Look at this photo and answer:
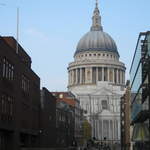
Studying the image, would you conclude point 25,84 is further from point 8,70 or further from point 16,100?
point 8,70

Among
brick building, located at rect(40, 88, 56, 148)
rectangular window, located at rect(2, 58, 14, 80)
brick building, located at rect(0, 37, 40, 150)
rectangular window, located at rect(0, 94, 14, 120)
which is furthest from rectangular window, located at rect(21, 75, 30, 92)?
brick building, located at rect(40, 88, 56, 148)

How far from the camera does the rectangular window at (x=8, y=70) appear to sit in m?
57.5

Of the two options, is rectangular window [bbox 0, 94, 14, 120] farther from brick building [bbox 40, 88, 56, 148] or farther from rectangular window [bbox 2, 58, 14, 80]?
brick building [bbox 40, 88, 56, 148]

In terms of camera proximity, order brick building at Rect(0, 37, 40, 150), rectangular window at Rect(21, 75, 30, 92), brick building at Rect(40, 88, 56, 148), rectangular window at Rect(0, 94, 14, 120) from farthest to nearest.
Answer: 1. brick building at Rect(40, 88, 56, 148)
2. rectangular window at Rect(21, 75, 30, 92)
3. brick building at Rect(0, 37, 40, 150)
4. rectangular window at Rect(0, 94, 14, 120)

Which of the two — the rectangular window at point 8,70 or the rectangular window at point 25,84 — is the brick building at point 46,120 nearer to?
the rectangular window at point 25,84

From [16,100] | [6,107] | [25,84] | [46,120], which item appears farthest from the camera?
[46,120]

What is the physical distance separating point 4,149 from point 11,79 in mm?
8063

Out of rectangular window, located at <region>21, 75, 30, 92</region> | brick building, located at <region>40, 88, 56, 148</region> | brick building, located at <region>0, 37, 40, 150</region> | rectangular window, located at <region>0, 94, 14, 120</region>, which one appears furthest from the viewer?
brick building, located at <region>40, 88, 56, 148</region>

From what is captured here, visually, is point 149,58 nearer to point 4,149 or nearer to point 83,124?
point 4,149

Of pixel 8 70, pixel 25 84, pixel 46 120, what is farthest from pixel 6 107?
pixel 46 120

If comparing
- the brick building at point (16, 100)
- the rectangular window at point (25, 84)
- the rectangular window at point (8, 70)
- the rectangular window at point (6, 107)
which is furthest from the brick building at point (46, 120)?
the rectangular window at point (8, 70)

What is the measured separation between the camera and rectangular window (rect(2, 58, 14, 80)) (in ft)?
189

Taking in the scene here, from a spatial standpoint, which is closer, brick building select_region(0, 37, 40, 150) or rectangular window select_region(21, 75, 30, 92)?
brick building select_region(0, 37, 40, 150)

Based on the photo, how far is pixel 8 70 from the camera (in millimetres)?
60031
